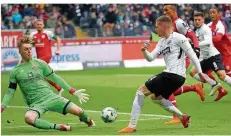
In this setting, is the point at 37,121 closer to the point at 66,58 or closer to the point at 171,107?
the point at 171,107

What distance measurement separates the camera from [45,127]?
42.0 feet

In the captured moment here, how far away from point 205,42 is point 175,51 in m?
4.76

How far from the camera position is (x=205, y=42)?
58.5 feet

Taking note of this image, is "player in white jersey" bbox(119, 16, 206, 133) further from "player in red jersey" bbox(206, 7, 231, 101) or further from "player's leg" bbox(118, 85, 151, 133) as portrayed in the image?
"player in red jersey" bbox(206, 7, 231, 101)

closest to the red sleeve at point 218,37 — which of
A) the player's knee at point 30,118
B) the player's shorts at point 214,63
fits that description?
the player's shorts at point 214,63

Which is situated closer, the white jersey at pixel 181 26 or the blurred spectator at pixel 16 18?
the white jersey at pixel 181 26

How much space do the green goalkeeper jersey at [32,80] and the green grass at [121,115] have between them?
0.58 metres

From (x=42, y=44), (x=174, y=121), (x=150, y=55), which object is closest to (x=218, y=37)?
(x=174, y=121)

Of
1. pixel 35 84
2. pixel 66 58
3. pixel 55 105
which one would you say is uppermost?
pixel 35 84

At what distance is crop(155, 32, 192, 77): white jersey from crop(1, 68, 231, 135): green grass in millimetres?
1040

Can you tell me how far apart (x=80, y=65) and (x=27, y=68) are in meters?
21.4

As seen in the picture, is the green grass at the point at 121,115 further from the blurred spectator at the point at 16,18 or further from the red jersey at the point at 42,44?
the blurred spectator at the point at 16,18

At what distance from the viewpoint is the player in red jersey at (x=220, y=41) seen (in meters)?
18.8

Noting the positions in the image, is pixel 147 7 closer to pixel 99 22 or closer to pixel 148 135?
pixel 99 22
